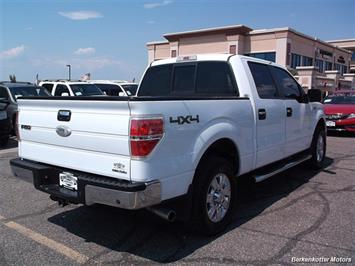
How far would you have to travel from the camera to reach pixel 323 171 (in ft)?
24.9

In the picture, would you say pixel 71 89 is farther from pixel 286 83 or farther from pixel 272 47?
pixel 272 47

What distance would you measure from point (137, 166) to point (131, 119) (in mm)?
408

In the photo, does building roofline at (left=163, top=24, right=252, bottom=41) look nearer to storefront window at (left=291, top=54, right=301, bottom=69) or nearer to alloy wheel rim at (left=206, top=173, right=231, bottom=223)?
storefront window at (left=291, top=54, right=301, bottom=69)

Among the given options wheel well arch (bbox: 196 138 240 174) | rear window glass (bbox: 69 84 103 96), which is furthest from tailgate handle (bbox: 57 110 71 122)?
rear window glass (bbox: 69 84 103 96)

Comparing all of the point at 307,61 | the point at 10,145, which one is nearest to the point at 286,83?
the point at 10,145

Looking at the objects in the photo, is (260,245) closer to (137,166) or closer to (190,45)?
(137,166)

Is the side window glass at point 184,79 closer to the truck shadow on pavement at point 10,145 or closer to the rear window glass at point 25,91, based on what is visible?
the truck shadow on pavement at point 10,145

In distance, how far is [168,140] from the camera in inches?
141

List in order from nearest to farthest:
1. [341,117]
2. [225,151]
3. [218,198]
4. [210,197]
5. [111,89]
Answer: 1. [210,197]
2. [218,198]
3. [225,151]
4. [341,117]
5. [111,89]

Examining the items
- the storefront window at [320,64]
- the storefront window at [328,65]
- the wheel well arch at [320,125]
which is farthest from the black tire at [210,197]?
the storefront window at [328,65]

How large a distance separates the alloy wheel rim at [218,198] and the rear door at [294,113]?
1.90 metres

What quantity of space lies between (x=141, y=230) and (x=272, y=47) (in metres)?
44.1

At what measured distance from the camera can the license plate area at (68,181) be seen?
3.89 meters

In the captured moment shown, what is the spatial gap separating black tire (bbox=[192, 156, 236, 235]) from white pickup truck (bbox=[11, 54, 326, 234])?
0.01m
